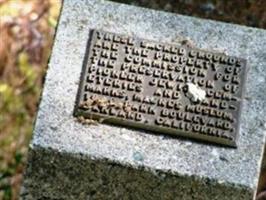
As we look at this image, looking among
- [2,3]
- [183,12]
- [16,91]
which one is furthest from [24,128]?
[183,12]

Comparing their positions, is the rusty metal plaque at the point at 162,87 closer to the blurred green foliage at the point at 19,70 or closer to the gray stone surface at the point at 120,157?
the gray stone surface at the point at 120,157

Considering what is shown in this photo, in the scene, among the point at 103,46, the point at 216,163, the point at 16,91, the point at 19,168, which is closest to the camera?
the point at 216,163

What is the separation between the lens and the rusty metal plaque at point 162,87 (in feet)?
9.71

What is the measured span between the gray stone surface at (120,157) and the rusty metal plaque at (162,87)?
43 mm

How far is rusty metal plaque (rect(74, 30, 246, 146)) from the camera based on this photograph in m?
2.96

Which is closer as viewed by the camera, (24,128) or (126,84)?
(126,84)

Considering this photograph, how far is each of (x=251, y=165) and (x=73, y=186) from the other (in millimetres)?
700

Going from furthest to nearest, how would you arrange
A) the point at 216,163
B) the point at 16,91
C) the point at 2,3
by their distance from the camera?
1. the point at 2,3
2. the point at 16,91
3. the point at 216,163

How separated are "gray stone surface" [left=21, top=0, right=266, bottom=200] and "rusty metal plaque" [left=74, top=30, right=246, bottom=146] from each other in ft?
0.14

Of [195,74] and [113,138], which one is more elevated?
[195,74]

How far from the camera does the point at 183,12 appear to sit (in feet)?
15.3

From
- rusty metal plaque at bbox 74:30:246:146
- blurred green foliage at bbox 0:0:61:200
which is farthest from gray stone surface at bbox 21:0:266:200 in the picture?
blurred green foliage at bbox 0:0:61:200

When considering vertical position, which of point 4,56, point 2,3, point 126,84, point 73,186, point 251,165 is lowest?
point 73,186

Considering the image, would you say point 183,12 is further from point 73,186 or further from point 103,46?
point 73,186
